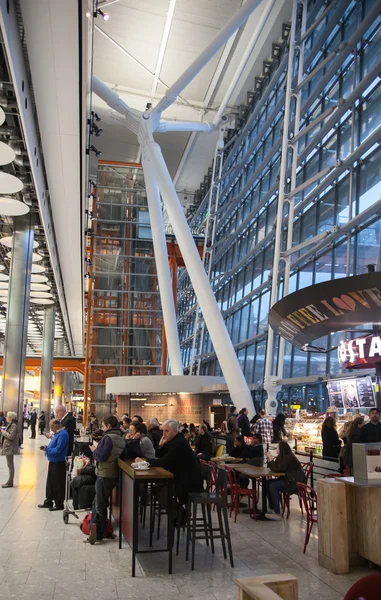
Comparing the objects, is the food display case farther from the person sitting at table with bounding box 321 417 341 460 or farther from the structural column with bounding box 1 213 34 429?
the structural column with bounding box 1 213 34 429

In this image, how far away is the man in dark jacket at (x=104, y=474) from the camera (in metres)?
6.62

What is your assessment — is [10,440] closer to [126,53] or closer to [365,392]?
[365,392]

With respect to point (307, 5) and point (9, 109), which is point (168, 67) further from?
point (9, 109)

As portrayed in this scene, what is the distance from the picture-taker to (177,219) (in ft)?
61.8

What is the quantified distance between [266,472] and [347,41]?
11.9 m

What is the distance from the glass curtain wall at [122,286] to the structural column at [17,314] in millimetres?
10545

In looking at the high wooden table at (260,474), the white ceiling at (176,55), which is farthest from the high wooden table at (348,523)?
the white ceiling at (176,55)

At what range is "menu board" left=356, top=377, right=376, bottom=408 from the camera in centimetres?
1101

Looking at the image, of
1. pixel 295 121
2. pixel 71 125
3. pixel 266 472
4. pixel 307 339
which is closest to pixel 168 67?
pixel 295 121

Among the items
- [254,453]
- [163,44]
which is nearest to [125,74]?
[163,44]

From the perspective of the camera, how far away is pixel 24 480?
11906mm

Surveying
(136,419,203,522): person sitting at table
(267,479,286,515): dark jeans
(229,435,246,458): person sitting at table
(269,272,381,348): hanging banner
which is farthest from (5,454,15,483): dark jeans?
(269,272,381,348): hanging banner

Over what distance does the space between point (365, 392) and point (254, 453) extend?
307cm

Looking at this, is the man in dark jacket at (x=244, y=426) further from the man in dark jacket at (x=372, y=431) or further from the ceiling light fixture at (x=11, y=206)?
the ceiling light fixture at (x=11, y=206)
